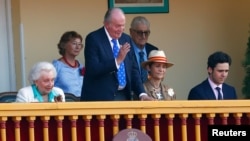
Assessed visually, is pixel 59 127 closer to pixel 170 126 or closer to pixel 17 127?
pixel 17 127

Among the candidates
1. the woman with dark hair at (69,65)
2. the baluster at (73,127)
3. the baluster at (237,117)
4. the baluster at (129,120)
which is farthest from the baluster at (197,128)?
the woman with dark hair at (69,65)

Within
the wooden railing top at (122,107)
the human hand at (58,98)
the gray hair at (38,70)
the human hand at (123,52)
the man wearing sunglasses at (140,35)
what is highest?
the man wearing sunglasses at (140,35)

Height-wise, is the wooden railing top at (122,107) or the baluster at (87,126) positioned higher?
the wooden railing top at (122,107)

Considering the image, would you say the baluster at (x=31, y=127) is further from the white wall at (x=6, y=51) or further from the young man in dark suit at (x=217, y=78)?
the white wall at (x=6, y=51)

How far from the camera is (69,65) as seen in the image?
11047 millimetres

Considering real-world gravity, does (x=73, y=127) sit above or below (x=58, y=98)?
below

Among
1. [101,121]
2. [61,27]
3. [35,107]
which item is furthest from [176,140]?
[61,27]

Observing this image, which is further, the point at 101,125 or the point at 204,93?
the point at 204,93

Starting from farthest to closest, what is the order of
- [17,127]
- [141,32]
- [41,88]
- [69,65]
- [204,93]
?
[69,65] → [141,32] → [204,93] → [41,88] → [17,127]

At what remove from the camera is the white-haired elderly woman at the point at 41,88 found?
929 centimetres

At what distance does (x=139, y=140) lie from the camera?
8.88 m

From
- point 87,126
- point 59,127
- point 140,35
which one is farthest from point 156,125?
→ point 140,35

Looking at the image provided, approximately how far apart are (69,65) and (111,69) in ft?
6.06

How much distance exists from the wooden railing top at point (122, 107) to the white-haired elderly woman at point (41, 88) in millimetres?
531
